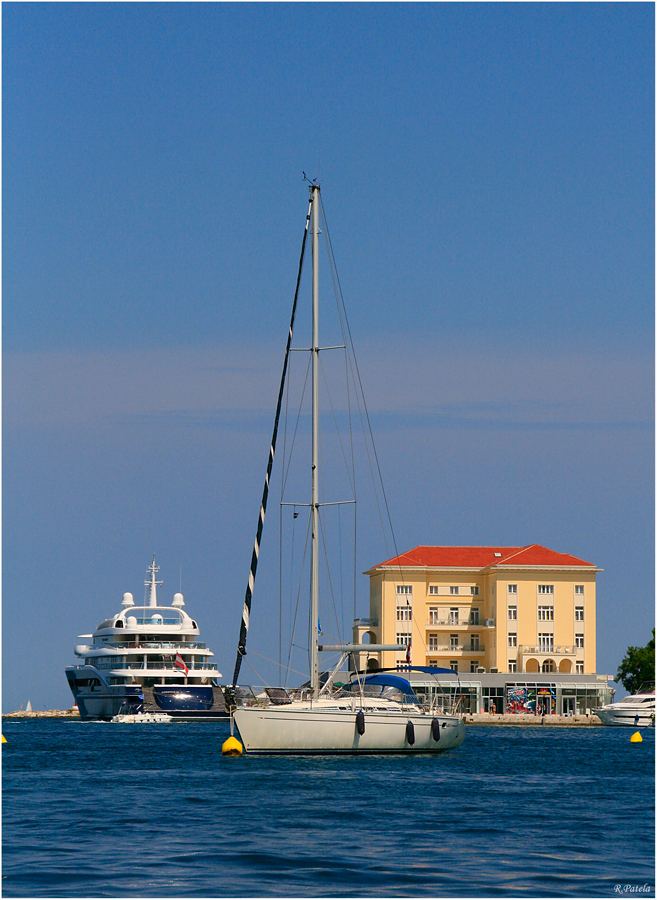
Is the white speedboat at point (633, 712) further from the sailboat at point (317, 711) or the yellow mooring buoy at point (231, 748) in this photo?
the yellow mooring buoy at point (231, 748)

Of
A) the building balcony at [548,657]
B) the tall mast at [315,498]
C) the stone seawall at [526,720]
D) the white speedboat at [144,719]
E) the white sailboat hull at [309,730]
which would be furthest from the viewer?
the building balcony at [548,657]

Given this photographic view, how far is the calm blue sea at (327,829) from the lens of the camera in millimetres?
17703

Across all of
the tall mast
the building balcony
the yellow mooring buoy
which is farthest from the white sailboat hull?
the building balcony

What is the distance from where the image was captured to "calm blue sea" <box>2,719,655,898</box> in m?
17.7

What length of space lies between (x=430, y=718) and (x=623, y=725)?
171 feet

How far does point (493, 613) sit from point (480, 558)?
772 centimetres

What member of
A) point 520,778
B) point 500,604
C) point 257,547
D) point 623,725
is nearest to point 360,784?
point 520,778

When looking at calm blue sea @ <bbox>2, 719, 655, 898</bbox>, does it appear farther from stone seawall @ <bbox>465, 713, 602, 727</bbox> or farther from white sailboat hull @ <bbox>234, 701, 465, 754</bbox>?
stone seawall @ <bbox>465, 713, 602, 727</bbox>

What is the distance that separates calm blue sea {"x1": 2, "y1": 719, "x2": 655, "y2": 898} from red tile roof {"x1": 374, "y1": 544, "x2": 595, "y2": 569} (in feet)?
208

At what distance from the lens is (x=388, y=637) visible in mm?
103438

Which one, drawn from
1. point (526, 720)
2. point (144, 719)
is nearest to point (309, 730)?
point (526, 720)

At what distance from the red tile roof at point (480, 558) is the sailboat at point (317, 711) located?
61989mm

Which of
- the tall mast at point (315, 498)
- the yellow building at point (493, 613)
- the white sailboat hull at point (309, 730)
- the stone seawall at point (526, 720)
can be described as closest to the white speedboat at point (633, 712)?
the stone seawall at point (526, 720)

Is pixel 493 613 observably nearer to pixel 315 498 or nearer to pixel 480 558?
pixel 480 558
